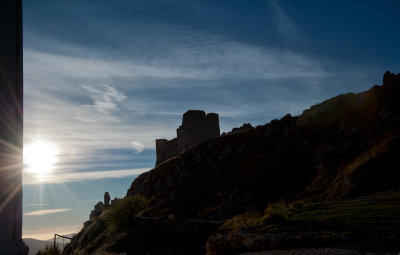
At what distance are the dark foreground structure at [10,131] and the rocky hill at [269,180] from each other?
1219 centimetres

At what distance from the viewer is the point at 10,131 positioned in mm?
3490

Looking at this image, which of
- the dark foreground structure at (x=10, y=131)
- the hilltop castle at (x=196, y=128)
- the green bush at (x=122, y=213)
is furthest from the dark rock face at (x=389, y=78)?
the dark foreground structure at (x=10, y=131)

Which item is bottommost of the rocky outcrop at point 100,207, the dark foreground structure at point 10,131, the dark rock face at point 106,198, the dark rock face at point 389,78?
the rocky outcrop at point 100,207

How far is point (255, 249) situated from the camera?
1439cm

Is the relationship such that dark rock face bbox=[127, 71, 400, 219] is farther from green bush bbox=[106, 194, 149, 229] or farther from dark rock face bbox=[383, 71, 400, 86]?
green bush bbox=[106, 194, 149, 229]

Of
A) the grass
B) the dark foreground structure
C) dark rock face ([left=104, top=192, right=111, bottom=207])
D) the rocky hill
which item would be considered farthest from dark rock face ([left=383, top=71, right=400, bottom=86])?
dark rock face ([left=104, top=192, right=111, bottom=207])

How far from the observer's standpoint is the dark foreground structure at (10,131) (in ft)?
10.9

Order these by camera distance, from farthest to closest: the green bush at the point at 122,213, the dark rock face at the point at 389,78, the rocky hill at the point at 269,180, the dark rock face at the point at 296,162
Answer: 1. the dark rock face at the point at 389,78
2. the green bush at the point at 122,213
3. the dark rock face at the point at 296,162
4. the rocky hill at the point at 269,180

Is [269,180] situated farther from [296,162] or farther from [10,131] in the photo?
[10,131]

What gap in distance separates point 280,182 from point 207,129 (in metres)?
41.1

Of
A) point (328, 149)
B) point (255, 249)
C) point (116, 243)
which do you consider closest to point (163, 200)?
point (116, 243)

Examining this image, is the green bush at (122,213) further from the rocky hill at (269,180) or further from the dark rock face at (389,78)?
the dark rock face at (389,78)

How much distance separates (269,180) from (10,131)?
131 feet

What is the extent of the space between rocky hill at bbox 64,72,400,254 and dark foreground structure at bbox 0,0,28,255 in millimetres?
12186
